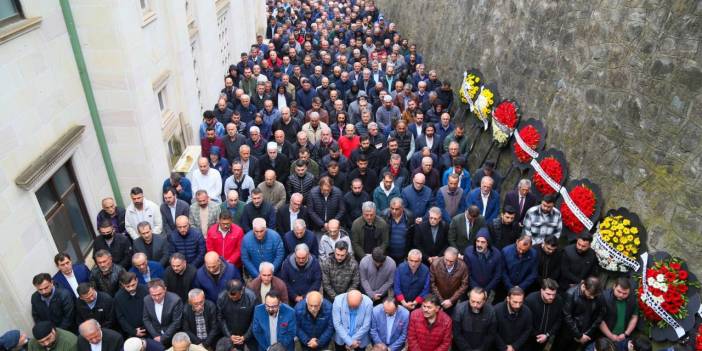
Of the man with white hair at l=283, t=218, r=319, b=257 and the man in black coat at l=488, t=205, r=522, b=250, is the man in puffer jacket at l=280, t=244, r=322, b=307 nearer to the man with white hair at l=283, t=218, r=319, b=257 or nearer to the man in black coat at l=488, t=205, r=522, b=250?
the man with white hair at l=283, t=218, r=319, b=257

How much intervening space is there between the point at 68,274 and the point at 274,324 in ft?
8.82

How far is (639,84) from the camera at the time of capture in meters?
7.01

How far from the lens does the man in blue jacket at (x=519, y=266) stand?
262 inches

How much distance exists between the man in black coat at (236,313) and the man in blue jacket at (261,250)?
93cm

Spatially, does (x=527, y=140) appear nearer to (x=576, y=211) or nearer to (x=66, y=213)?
(x=576, y=211)

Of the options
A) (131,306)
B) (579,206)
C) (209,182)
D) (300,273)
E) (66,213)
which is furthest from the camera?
(209,182)

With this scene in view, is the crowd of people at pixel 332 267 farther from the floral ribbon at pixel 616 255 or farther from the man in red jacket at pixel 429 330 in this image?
the floral ribbon at pixel 616 255

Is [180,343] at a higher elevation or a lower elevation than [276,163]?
higher

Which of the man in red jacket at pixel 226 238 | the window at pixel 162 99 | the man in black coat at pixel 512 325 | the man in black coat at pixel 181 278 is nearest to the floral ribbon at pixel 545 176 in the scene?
the man in black coat at pixel 512 325

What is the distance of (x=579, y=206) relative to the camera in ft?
24.9

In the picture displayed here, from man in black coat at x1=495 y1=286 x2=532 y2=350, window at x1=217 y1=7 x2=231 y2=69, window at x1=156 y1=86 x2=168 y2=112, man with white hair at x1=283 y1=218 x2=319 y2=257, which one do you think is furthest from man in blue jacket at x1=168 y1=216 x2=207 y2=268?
window at x1=217 y1=7 x2=231 y2=69

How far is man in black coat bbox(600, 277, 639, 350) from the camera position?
6.01m

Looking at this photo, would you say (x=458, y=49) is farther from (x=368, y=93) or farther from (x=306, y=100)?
(x=306, y=100)

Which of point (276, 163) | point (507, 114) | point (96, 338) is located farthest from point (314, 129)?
point (96, 338)
